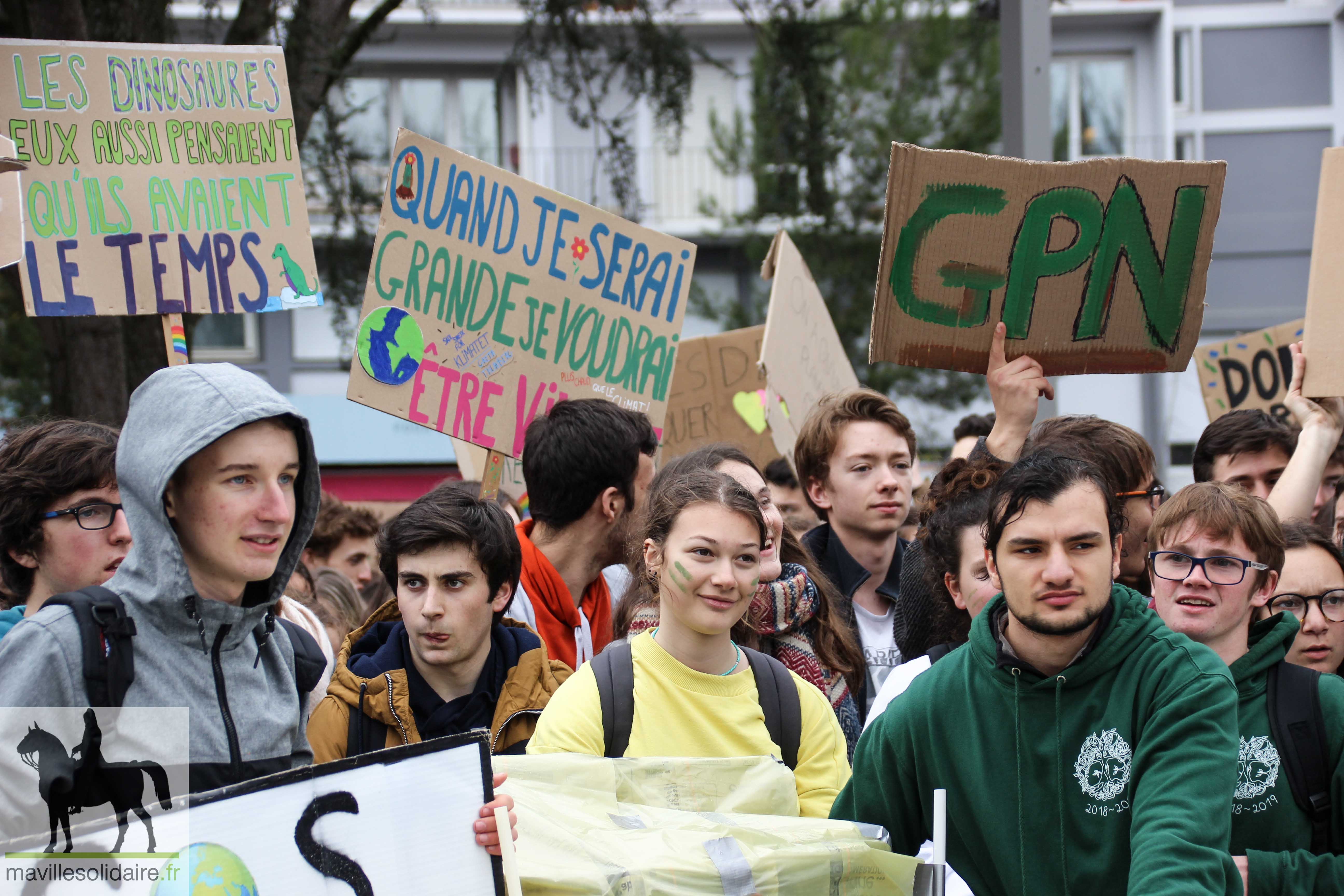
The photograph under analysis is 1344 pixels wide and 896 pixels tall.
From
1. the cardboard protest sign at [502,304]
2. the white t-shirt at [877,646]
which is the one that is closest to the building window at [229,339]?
the cardboard protest sign at [502,304]

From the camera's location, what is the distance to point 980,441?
12.5ft

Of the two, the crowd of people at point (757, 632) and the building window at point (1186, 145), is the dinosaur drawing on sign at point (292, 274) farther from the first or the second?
the building window at point (1186, 145)

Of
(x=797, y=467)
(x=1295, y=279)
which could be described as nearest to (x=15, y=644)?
(x=797, y=467)

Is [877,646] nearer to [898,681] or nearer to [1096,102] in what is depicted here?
[898,681]

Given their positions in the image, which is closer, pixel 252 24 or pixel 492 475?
pixel 492 475

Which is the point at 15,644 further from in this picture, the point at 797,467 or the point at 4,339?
the point at 4,339

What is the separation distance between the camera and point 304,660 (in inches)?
99.8

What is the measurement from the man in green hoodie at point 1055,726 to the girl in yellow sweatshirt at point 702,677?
24 centimetres

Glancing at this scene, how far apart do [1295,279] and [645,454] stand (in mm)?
19797

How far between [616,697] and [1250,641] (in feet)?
4.70

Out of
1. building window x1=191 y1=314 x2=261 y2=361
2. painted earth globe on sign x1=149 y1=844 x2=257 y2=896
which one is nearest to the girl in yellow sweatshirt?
painted earth globe on sign x1=149 y1=844 x2=257 y2=896

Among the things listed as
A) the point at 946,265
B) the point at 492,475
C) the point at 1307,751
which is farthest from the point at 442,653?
the point at 1307,751

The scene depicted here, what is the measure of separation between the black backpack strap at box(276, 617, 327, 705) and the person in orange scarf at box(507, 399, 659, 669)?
1039 mm

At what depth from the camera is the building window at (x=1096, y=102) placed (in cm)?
2142
